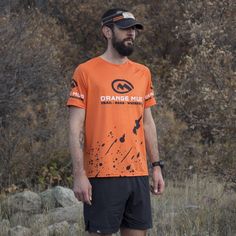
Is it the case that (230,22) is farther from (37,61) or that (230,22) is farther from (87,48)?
(87,48)

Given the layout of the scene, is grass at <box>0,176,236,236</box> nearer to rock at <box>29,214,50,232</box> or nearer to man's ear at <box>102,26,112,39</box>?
rock at <box>29,214,50,232</box>

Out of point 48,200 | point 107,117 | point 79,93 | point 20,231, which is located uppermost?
point 79,93

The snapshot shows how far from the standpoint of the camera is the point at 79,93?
4.28 meters

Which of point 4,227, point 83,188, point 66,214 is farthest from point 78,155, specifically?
point 66,214

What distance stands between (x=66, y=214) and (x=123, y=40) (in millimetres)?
3262

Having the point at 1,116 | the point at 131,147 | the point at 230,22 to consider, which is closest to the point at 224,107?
the point at 131,147

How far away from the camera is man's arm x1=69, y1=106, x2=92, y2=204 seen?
4160 mm

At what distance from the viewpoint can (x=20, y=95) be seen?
10.5 m

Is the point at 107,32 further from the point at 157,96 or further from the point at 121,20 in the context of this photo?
the point at 157,96

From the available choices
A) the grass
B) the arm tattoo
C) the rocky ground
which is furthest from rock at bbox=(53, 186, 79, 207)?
the arm tattoo

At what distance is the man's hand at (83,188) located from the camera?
13.6 feet

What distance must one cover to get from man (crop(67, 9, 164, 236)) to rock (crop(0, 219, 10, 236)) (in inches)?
95.1

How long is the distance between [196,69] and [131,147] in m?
3.81

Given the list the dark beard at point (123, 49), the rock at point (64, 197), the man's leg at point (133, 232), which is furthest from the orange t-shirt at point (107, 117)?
the rock at point (64, 197)
